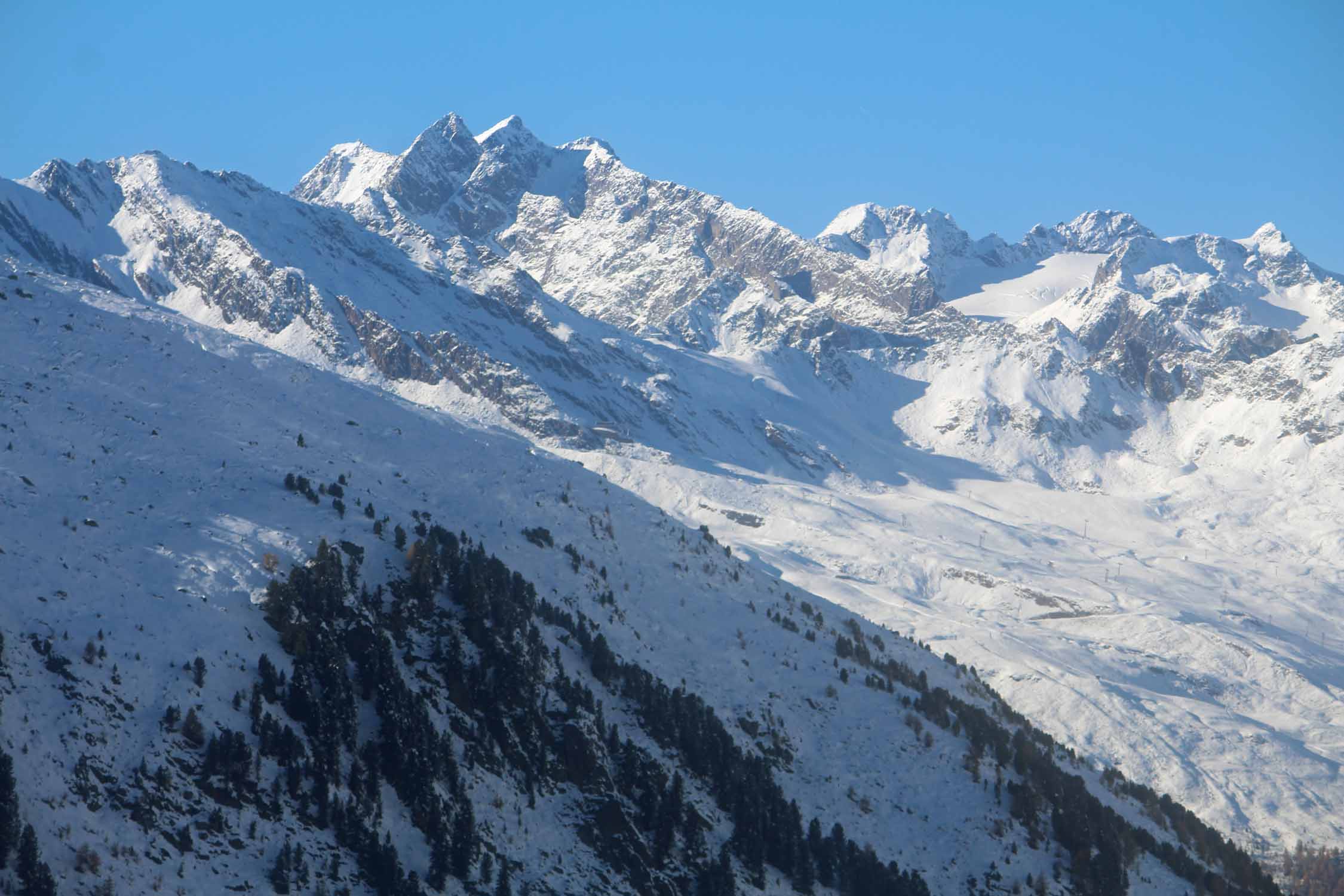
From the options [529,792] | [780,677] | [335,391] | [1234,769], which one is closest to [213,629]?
[529,792]

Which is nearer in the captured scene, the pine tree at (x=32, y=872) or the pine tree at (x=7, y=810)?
the pine tree at (x=32, y=872)

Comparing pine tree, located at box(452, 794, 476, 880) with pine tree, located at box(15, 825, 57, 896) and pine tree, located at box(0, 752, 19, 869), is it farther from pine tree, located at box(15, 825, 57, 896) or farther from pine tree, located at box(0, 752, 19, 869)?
pine tree, located at box(0, 752, 19, 869)

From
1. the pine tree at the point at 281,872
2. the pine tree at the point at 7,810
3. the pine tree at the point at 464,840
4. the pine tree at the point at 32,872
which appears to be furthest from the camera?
the pine tree at the point at 464,840

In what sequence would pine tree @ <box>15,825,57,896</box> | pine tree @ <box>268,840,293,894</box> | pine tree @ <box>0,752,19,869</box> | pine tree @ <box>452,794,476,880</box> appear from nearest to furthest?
pine tree @ <box>15,825,57,896</box>, pine tree @ <box>0,752,19,869</box>, pine tree @ <box>268,840,293,894</box>, pine tree @ <box>452,794,476,880</box>

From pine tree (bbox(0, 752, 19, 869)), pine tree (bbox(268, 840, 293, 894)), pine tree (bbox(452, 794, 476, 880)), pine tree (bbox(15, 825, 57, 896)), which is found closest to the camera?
pine tree (bbox(15, 825, 57, 896))

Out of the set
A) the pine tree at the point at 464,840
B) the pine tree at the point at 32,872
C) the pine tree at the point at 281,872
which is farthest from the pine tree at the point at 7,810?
the pine tree at the point at 464,840

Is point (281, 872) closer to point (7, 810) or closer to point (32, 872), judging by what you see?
point (32, 872)

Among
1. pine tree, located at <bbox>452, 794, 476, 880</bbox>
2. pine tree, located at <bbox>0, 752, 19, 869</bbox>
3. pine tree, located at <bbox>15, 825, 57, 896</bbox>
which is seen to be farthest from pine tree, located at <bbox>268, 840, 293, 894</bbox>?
pine tree, located at <bbox>0, 752, 19, 869</bbox>

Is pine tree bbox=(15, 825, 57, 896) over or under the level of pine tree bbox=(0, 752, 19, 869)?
under

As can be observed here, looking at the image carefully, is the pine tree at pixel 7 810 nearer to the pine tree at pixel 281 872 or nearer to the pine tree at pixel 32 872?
the pine tree at pixel 32 872

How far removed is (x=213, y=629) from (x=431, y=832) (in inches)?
515

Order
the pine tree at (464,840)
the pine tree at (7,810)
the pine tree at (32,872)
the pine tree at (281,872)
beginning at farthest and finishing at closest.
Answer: the pine tree at (464,840), the pine tree at (281,872), the pine tree at (7,810), the pine tree at (32,872)

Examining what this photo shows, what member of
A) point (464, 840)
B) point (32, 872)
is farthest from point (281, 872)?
point (464, 840)

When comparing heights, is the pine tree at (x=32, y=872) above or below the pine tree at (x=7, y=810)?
below
